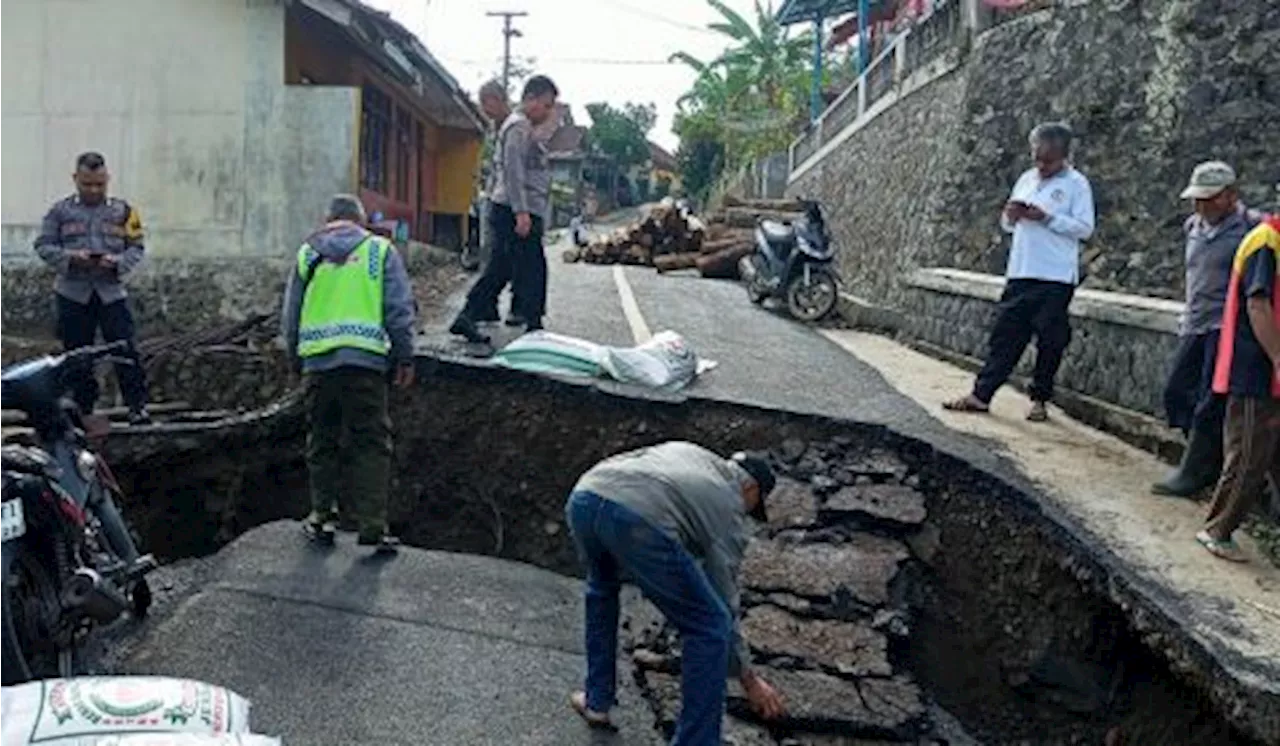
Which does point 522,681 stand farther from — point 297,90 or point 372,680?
point 297,90

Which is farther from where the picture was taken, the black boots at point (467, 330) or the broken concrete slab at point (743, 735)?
the black boots at point (467, 330)

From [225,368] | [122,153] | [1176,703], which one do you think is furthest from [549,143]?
[122,153]

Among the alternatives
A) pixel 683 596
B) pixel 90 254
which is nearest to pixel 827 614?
pixel 683 596

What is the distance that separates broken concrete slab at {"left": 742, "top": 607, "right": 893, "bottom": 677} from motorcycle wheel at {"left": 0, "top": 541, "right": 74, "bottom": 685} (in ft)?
8.87

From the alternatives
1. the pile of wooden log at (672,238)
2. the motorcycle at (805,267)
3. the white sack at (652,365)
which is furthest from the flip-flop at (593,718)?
the pile of wooden log at (672,238)

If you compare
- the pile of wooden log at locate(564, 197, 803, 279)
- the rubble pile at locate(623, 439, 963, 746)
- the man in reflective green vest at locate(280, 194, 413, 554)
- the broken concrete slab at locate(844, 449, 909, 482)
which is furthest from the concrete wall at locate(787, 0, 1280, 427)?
the pile of wooden log at locate(564, 197, 803, 279)

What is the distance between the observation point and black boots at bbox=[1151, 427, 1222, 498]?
5.56m

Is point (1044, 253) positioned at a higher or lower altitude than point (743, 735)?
higher

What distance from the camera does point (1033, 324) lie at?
7.17m

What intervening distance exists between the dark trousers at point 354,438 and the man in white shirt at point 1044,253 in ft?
12.7

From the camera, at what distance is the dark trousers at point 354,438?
5.62 meters

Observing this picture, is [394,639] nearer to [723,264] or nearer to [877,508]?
[877,508]

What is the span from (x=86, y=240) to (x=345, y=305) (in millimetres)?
2790

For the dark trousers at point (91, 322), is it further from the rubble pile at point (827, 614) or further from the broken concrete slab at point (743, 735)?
the broken concrete slab at point (743, 735)
